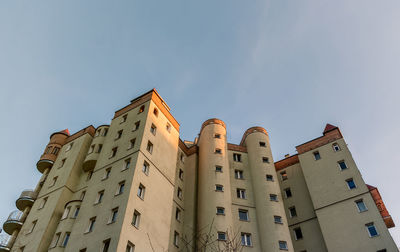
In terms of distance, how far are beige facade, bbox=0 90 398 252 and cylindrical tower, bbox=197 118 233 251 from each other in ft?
0.46

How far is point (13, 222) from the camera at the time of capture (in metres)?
37.7

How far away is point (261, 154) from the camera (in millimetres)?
45844

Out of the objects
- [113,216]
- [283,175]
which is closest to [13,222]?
[113,216]

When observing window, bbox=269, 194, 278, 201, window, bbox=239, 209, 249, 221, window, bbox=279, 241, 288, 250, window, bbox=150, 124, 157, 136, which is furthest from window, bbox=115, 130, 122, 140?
window, bbox=279, 241, 288, 250

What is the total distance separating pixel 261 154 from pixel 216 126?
771cm

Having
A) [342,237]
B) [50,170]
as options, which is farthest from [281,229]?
[50,170]

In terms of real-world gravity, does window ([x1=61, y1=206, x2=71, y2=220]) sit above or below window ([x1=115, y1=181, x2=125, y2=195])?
below

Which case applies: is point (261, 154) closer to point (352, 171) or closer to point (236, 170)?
point (236, 170)

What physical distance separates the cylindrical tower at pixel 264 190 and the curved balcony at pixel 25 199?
88.5 feet

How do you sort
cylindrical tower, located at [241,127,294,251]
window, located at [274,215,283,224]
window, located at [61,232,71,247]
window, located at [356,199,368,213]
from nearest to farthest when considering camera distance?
window, located at [61,232,71,247] < cylindrical tower, located at [241,127,294,251] < window, located at [356,199,368,213] < window, located at [274,215,283,224]

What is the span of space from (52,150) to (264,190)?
29749mm

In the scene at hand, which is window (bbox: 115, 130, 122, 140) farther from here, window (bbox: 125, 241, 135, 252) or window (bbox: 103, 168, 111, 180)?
window (bbox: 125, 241, 135, 252)

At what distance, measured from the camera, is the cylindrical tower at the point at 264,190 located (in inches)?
1414

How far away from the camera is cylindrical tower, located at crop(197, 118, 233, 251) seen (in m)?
36.7
